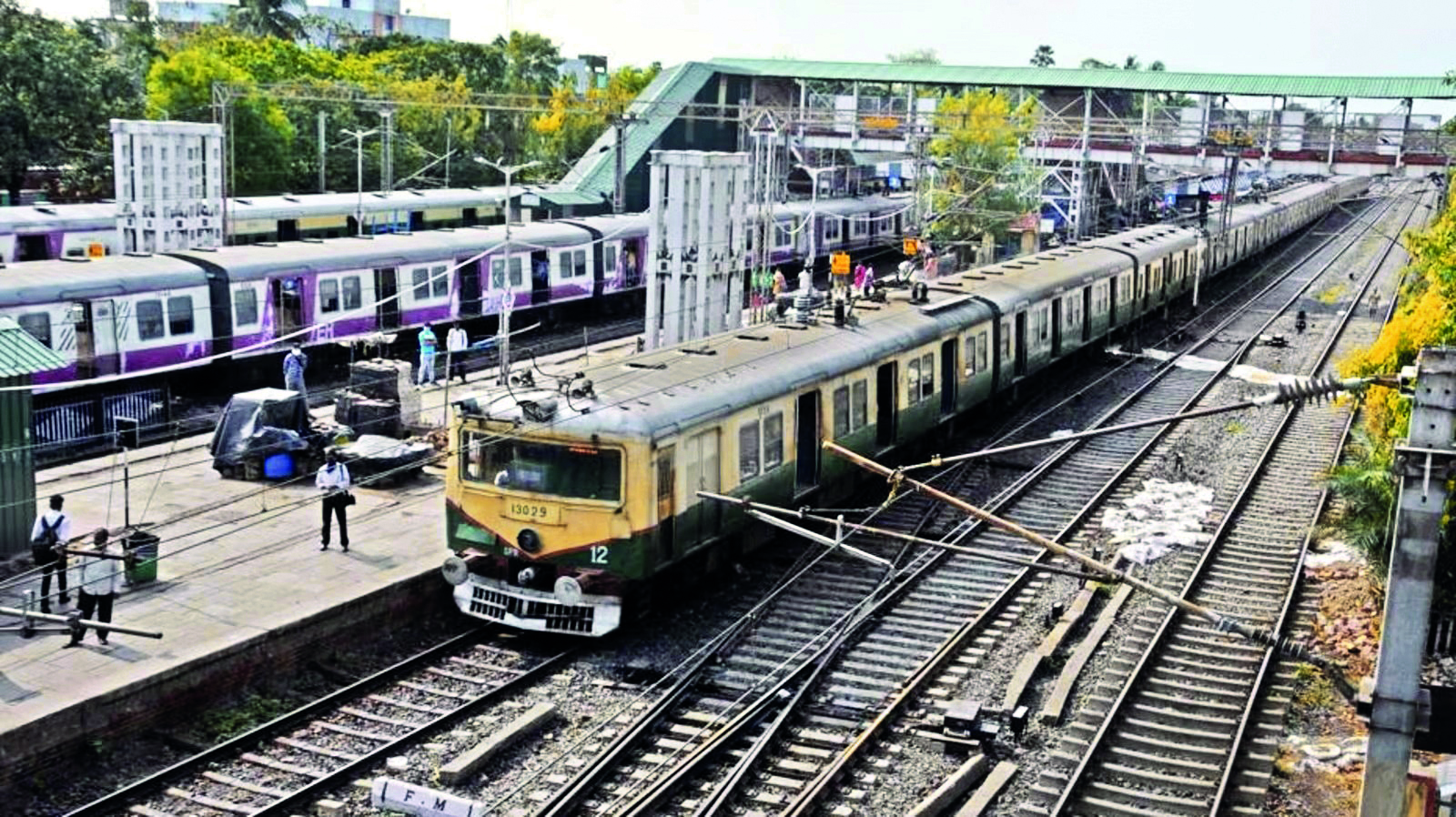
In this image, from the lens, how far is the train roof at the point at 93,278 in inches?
982

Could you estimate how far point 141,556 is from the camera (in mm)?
16391

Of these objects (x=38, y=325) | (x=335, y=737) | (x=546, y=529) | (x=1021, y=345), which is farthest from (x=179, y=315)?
(x=335, y=737)

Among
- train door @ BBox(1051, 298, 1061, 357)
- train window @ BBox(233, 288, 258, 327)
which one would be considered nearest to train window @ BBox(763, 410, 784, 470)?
train door @ BBox(1051, 298, 1061, 357)

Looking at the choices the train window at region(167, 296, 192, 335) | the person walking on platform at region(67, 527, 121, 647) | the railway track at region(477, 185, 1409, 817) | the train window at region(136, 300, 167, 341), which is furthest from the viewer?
the train window at region(167, 296, 192, 335)

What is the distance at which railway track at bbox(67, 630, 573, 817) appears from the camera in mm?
12414

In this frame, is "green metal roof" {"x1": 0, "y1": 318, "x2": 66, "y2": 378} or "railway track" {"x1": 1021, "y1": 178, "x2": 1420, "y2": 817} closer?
"railway track" {"x1": 1021, "y1": 178, "x2": 1420, "y2": 817}

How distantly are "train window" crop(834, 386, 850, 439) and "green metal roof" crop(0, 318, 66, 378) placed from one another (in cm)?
916

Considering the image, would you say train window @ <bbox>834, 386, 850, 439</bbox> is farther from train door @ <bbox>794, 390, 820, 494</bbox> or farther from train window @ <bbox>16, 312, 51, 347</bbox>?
train window @ <bbox>16, 312, 51, 347</bbox>

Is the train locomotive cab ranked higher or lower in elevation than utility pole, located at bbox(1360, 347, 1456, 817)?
lower

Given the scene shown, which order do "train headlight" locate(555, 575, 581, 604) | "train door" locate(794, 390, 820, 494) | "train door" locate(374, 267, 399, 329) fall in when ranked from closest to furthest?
"train headlight" locate(555, 575, 581, 604)
"train door" locate(794, 390, 820, 494)
"train door" locate(374, 267, 399, 329)

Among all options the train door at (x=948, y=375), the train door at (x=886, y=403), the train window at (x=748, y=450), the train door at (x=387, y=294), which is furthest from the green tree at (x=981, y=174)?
the train window at (x=748, y=450)

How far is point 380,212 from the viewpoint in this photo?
46.0 m

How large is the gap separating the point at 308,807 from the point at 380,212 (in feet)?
116

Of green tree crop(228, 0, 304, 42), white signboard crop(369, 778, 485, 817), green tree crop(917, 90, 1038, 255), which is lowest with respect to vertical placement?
white signboard crop(369, 778, 485, 817)
